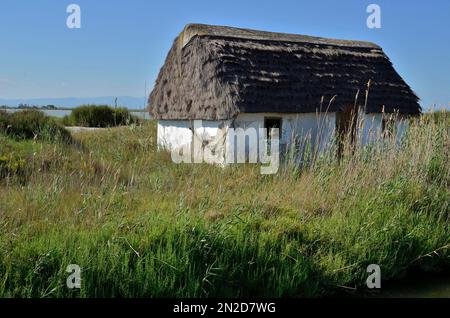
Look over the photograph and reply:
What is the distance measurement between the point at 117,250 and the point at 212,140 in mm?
7627

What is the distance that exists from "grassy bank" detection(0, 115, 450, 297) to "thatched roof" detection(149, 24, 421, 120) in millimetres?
4229

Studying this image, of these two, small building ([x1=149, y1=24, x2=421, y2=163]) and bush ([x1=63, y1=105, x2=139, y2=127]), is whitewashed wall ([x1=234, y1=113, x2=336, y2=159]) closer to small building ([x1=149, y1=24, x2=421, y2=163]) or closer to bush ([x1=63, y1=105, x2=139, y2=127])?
small building ([x1=149, y1=24, x2=421, y2=163])

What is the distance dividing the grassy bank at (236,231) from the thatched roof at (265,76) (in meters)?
4.23

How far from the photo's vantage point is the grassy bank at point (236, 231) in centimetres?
483

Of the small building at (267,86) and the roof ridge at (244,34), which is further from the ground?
the roof ridge at (244,34)

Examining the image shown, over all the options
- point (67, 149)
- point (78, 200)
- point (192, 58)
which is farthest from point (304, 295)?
point (192, 58)

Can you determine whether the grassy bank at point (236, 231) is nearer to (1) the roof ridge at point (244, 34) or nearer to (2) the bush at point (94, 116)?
(1) the roof ridge at point (244, 34)

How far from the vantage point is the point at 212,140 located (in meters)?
12.5

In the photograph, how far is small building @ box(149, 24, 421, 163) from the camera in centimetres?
1218

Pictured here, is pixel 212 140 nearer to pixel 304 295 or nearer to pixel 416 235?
pixel 416 235
